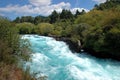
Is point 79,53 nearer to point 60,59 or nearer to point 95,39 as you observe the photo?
point 95,39

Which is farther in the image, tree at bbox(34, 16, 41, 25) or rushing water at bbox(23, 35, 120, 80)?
tree at bbox(34, 16, 41, 25)

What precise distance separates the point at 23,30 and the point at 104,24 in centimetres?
4691

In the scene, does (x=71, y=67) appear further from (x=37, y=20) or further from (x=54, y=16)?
(x=37, y=20)

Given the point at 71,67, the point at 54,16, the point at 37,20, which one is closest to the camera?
the point at 71,67

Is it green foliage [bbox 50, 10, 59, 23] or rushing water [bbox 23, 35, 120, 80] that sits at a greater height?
Answer: green foliage [bbox 50, 10, 59, 23]

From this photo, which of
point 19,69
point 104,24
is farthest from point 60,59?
point 19,69

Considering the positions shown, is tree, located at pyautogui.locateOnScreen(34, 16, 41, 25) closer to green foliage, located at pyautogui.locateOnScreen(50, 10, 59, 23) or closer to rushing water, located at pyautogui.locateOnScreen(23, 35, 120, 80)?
green foliage, located at pyautogui.locateOnScreen(50, 10, 59, 23)

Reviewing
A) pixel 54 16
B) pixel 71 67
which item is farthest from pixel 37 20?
pixel 71 67

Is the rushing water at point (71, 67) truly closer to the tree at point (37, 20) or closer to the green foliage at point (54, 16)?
the green foliage at point (54, 16)

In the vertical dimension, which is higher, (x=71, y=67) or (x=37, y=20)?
(x=37, y=20)

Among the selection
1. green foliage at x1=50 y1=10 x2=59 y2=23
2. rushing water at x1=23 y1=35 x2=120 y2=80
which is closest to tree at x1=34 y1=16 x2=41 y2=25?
green foliage at x1=50 y1=10 x2=59 y2=23

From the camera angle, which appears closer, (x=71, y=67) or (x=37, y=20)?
(x=71, y=67)

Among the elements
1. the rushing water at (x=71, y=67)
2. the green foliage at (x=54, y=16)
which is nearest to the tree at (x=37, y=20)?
the green foliage at (x=54, y=16)

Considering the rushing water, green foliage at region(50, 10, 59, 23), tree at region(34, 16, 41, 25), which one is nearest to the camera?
the rushing water
